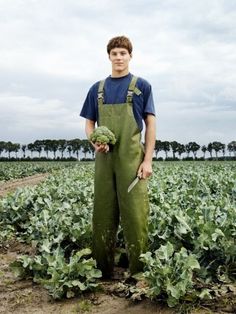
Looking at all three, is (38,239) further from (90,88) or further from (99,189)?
(90,88)

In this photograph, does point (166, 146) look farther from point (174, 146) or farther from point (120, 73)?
point (120, 73)

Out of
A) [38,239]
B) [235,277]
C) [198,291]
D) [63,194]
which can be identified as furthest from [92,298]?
[63,194]

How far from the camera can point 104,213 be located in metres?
4.93

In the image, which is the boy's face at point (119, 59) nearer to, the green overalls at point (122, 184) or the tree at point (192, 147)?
the green overalls at point (122, 184)

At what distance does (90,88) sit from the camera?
16.4 ft

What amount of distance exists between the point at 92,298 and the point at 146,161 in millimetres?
1384

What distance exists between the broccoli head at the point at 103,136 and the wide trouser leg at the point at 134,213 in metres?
0.33

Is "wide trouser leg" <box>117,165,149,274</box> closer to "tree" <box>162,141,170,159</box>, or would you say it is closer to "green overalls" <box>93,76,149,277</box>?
"green overalls" <box>93,76,149,277</box>

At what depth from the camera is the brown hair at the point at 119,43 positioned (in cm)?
465

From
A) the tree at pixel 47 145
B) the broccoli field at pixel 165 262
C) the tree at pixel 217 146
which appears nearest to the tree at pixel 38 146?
the tree at pixel 47 145

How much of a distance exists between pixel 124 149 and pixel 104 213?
70 cm

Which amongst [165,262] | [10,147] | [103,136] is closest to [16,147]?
[10,147]

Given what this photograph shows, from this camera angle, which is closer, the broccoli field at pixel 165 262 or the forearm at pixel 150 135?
the broccoli field at pixel 165 262

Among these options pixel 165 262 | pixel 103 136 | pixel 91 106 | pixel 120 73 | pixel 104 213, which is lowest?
pixel 165 262
